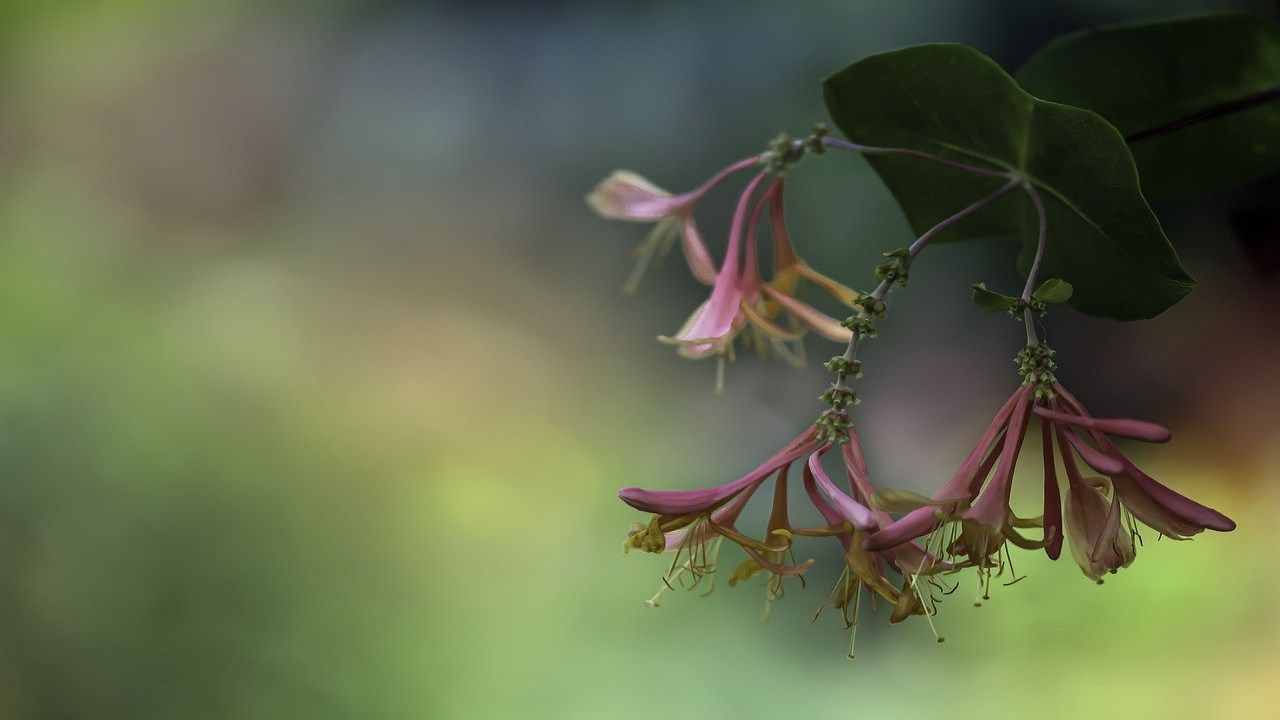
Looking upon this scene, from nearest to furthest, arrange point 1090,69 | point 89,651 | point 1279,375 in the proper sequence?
point 1090,69 < point 1279,375 < point 89,651

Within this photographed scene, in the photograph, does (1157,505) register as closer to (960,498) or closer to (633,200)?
(960,498)

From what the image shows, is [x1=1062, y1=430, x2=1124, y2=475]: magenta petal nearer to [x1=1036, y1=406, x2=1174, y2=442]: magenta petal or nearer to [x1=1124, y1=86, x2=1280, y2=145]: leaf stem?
[x1=1036, y1=406, x2=1174, y2=442]: magenta petal

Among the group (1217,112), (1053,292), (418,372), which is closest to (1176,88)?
(1217,112)

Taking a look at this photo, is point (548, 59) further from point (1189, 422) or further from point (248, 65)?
point (1189, 422)

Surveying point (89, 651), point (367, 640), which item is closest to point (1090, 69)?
point (367, 640)

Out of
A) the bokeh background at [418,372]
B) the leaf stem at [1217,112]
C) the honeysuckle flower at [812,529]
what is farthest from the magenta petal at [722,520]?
the bokeh background at [418,372]
